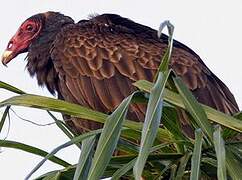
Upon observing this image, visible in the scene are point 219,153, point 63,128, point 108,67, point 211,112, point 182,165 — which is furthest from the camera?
point 108,67

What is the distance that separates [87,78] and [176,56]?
2.63 feet

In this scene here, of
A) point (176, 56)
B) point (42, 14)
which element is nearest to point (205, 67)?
point (176, 56)

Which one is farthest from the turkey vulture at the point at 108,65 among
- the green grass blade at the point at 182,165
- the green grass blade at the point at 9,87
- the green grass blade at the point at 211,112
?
the green grass blade at the point at 211,112

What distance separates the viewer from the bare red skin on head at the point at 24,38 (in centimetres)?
755

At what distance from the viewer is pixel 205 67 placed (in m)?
6.71

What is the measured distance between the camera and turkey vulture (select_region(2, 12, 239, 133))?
247 inches

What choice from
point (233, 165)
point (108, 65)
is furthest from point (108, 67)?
point (233, 165)

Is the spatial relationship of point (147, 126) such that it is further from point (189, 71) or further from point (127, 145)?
point (189, 71)

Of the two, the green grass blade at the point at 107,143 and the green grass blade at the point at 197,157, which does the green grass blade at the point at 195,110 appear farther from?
the green grass blade at the point at 107,143

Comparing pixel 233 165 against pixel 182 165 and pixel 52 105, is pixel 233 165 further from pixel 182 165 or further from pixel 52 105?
pixel 52 105

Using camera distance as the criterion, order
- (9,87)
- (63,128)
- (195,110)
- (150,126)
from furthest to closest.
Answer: (63,128) → (9,87) → (195,110) → (150,126)

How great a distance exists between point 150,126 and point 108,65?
391 cm

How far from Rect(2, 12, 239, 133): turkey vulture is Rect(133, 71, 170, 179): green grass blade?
10.7ft

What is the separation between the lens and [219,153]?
2656 millimetres
